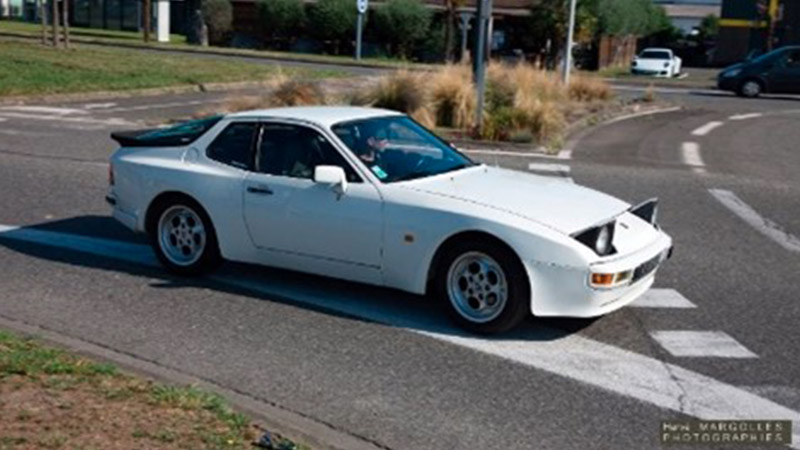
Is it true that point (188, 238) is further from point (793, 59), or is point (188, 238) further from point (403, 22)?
point (403, 22)

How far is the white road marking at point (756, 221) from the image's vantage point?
33.0ft

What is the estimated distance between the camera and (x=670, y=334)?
22.6 feet

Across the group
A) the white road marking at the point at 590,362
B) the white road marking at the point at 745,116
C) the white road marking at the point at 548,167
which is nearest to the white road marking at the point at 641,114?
the white road marking at the point at 745,116

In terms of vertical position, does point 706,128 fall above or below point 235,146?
below

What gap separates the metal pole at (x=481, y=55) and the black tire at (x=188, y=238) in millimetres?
10394

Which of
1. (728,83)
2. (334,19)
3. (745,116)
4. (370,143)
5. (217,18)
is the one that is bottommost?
(745,116)

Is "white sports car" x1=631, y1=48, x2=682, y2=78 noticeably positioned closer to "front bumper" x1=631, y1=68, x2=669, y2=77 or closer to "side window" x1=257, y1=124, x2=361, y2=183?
"front bumper" x1=631, y1=68, x2=669, y2=77

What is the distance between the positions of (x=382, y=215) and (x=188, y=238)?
1.88 m

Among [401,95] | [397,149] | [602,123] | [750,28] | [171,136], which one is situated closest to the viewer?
[397,149]

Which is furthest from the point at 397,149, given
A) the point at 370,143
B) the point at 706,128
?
the point at 706,128

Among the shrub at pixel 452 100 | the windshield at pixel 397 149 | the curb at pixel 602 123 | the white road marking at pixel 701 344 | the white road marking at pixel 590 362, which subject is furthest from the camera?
the shrub at pixel 452 100

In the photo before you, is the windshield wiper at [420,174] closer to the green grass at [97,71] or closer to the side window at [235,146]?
the side window at [235,146]

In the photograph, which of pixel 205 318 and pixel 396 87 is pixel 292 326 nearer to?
pixel 205 318

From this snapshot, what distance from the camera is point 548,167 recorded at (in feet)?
50.1
